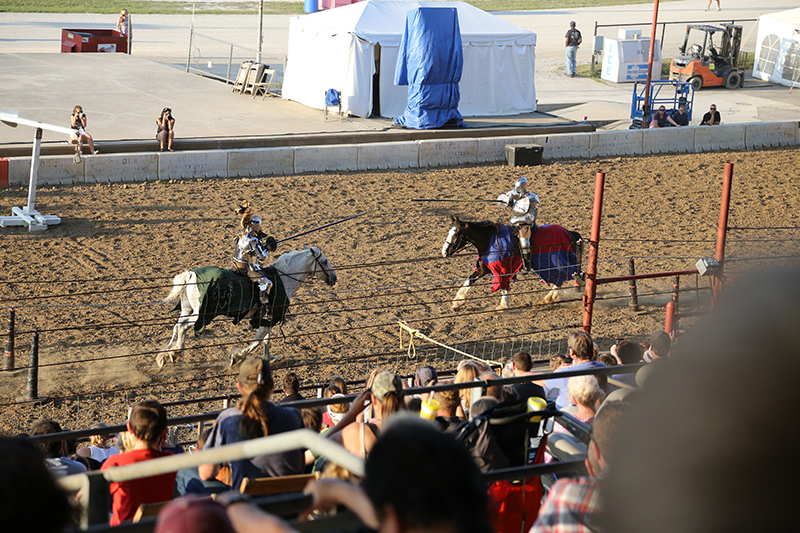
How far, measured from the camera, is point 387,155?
63.9 ft

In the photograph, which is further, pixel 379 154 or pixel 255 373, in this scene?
pixel 379 154

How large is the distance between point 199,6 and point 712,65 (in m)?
29.3

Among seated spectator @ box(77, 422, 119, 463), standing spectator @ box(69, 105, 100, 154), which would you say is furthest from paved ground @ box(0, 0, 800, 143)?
seated spectator @ box(77, 422, 119, 463)

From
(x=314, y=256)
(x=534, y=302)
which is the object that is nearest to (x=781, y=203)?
(x=534, y=302)

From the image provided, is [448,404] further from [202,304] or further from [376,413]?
[202,304]

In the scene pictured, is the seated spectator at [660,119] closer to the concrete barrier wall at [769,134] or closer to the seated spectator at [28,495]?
the concrete barrier wall at [769,134]

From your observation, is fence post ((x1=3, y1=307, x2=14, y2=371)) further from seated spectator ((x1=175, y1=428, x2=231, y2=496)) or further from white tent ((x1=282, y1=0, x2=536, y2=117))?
white tent ((x1=282, y1=0, x2=536, y2=117))

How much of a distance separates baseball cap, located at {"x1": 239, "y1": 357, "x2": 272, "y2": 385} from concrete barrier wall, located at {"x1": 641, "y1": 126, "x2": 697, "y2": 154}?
18.7 m

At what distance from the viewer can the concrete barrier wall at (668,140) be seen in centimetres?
2127

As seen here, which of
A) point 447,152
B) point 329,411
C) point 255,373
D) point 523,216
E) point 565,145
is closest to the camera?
point 255,373

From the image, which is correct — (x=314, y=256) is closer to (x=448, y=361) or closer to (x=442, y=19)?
(x=448, y=361)

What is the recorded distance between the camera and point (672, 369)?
1415 mm

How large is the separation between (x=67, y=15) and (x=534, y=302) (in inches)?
1399

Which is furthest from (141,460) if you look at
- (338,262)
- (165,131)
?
(165,131)
